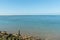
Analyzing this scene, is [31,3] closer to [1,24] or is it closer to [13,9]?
[13,9]

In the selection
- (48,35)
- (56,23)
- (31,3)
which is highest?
(31,3)

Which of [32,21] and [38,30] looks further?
[32,21]

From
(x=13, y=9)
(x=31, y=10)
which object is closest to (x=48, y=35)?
(x=31, y=10)

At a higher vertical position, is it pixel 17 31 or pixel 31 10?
pixel 31 10

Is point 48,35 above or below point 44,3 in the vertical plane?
below

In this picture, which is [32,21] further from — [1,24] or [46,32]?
[1,24]

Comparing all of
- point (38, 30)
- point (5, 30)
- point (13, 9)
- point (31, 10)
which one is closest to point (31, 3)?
point (31, 10)
